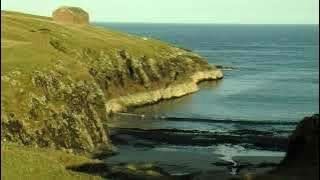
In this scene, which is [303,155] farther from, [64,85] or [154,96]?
[154,96]

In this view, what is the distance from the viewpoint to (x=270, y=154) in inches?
2655

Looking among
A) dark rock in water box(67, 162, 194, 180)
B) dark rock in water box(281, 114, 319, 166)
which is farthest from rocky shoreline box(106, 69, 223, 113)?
dark rock in water box(281, 114, 319, 166)

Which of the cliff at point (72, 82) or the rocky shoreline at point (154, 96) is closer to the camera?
the cliff at point (72, 82)

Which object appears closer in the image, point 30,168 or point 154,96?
point 30,168

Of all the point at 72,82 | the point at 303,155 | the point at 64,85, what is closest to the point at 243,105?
the point at 72,82


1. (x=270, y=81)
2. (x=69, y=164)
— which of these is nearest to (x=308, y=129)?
(x=69, y=164)

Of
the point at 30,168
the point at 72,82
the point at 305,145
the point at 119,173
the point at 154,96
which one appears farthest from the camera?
the point at 154,96

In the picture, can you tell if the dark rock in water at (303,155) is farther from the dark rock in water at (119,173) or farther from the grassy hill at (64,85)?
the grassy hill at (64,85)

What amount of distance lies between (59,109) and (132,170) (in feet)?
60.3

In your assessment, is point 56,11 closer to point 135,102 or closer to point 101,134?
point 135,102

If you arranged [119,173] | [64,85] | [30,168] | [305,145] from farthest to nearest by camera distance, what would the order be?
[64,85], [119,173], [305,145], [30,168]

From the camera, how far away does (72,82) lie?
236ft

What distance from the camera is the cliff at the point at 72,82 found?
61.9m

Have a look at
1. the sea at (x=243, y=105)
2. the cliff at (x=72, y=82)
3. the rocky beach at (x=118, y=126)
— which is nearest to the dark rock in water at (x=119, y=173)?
the rocky beach at (x=118, y=126)
